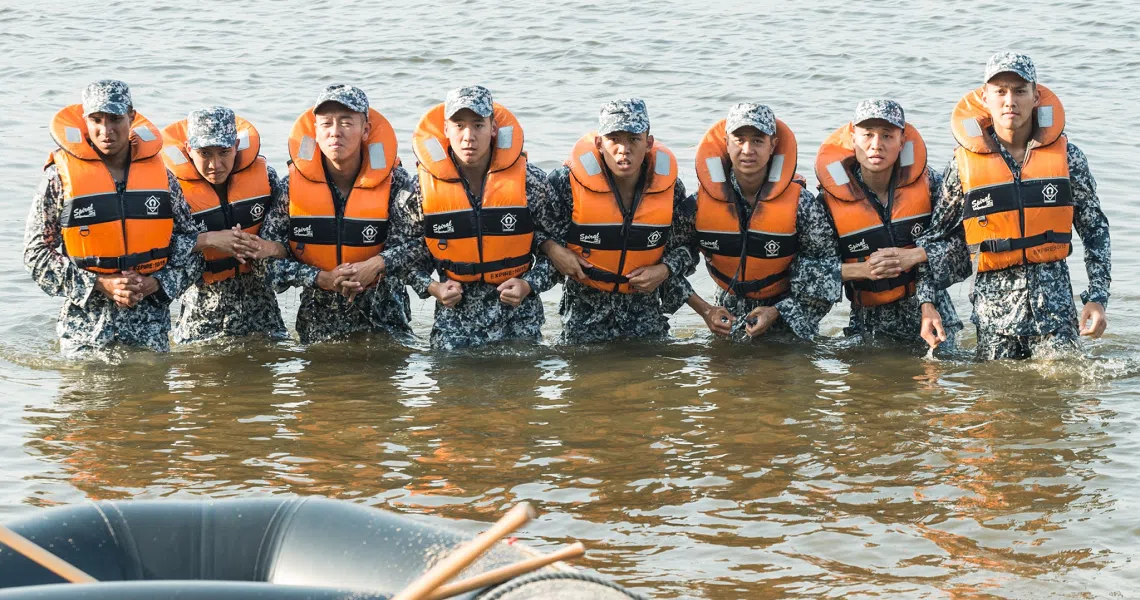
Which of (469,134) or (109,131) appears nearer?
(109,131)

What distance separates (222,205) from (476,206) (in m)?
1.59

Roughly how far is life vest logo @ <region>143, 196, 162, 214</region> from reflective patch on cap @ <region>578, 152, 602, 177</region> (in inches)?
97.7

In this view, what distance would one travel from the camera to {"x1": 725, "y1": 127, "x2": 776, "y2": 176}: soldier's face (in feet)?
25.4

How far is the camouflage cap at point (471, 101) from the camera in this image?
25.0 ft

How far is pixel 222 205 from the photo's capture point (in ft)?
26.6

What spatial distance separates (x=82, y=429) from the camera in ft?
24.1

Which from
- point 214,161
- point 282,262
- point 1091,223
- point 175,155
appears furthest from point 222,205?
point 1091,223

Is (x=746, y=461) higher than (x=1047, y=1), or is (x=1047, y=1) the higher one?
(x=1047, y=1)

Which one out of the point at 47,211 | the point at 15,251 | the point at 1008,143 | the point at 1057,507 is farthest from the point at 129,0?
the point at 1057,507

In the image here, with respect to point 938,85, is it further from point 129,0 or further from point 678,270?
point 129,0

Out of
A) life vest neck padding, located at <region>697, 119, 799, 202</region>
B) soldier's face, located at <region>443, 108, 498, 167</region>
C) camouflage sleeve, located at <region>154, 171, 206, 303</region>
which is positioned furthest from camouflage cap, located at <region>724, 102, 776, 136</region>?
camouflage sleeve, located at <region>154, 171, 206, 303</region>

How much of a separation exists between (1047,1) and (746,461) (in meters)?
18.3

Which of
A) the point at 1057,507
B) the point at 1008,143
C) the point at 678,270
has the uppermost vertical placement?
the point at 1008,143

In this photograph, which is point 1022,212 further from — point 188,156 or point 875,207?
point 188,156
